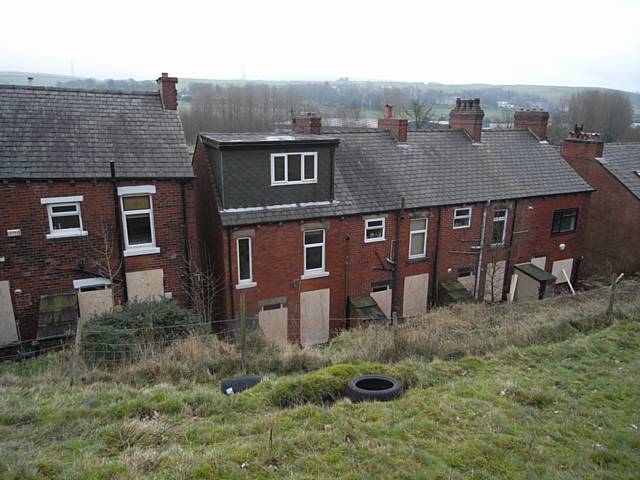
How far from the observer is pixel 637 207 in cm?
2434

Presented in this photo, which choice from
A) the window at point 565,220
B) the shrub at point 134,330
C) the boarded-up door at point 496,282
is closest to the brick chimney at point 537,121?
the window at point 565,220

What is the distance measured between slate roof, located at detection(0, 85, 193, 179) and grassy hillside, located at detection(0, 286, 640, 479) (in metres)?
7.33

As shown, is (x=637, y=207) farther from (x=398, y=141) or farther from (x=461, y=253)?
(x=398, y=141)

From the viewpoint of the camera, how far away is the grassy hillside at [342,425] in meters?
6.55

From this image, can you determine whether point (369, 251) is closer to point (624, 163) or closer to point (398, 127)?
point (398, 127)

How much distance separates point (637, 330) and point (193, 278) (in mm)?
14046

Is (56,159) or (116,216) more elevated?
(56,159)

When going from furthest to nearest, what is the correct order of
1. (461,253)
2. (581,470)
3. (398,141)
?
(398,141) → (461,253) → (581,470)

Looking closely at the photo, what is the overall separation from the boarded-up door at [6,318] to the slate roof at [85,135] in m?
3.62

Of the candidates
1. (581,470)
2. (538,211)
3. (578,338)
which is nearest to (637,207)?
(538,211)

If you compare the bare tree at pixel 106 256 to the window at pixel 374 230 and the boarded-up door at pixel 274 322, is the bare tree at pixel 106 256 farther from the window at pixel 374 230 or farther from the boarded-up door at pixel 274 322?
the window at pixel 374 230

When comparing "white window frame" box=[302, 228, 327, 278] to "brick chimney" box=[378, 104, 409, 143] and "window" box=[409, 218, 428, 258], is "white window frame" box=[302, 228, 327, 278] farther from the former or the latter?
"brick chimney" box=[378, 104, 409, 143]

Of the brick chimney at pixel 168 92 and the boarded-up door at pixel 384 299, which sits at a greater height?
the brick chimney at pixel 168 92

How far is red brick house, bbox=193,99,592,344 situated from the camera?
17.2m
